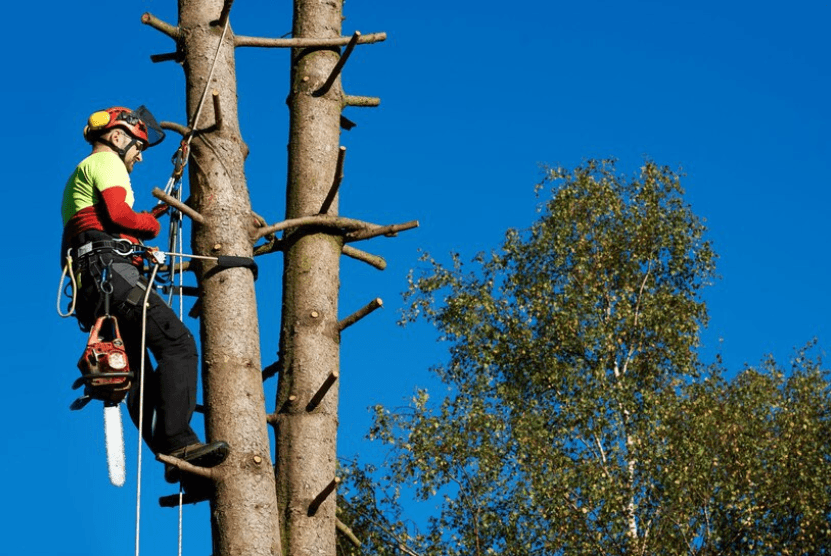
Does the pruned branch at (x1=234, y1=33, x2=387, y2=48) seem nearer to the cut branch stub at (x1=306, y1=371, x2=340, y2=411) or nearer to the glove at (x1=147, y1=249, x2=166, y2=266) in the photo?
the glove at (x1=147, y1=249, x2=166, y2=266)

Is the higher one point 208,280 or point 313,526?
point 208,280

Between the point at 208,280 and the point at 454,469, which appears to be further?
the point at 454,469

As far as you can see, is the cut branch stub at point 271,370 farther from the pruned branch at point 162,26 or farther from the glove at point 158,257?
the pruned branch at point 162,26

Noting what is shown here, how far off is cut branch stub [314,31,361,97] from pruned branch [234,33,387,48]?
11cm

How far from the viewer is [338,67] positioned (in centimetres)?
661

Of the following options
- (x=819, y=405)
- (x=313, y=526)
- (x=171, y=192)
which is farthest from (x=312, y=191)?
(x=819, y=405)

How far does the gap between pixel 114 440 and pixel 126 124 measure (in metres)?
1.55

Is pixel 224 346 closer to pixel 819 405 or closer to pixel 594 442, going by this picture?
pixel 594 442

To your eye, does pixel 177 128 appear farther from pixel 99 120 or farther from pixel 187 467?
pixel 187 467

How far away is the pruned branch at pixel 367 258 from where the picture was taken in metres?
6.68

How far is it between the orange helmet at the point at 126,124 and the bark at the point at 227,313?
29 centimetres

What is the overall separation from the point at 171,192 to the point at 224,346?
3.16 feet

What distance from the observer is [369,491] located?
17797mm

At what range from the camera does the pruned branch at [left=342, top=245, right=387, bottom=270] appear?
6676 millimetres
